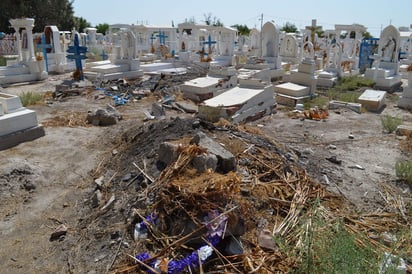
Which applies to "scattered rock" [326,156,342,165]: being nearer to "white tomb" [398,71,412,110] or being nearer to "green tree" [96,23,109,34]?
"white tomb" [398,71,412,110]

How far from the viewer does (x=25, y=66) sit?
14.4 m

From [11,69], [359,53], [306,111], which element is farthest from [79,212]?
[359,53]

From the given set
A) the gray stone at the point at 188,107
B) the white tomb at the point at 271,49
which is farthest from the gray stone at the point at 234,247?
the white tomb at the point at 271,49

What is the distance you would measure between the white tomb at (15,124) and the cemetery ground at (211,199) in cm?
18

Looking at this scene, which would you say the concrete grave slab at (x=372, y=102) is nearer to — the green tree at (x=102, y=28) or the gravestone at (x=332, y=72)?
the gravestone at (x=332, y=72)

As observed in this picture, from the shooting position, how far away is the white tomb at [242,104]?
8.37m

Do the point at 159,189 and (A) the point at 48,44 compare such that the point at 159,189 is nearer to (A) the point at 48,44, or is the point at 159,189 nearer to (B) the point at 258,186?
(B) the point at 258,186

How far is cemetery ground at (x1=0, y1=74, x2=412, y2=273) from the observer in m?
3.44

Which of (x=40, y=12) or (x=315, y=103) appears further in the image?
(x=40, y=12)

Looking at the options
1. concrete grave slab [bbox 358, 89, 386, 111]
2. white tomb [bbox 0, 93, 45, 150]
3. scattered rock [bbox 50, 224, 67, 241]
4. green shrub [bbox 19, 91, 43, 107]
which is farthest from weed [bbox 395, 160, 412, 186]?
green shrub [bbox 19, 91, 43, 107]

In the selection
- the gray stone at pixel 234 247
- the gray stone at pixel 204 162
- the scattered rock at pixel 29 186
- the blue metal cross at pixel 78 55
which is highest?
the blue metal cross at pixel 78 55

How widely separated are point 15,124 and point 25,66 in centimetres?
900

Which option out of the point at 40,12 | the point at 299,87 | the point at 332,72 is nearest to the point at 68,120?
the point at 299,87

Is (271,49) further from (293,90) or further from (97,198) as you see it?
(97,198)
